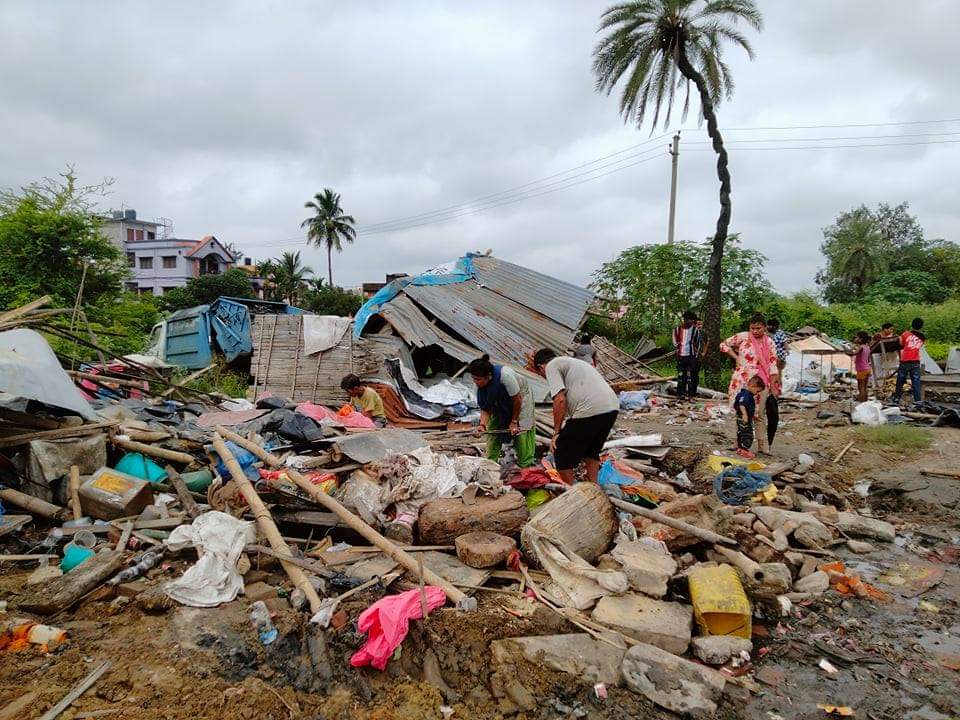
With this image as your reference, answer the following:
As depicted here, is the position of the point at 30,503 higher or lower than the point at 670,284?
lower

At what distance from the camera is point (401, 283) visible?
1180cm

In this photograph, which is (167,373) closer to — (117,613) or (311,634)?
(117,613)

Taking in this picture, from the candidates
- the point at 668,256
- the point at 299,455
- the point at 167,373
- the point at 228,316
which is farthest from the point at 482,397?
the point at 668,256

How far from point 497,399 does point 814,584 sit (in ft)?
8.94

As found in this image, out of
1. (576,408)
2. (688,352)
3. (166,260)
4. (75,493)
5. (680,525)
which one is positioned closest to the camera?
(680,525)

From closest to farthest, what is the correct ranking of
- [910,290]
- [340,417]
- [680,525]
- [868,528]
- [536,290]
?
[680,525], [868,528], [340,417], [536,290], [910,290]

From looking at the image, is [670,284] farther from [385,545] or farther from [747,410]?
[385,545]

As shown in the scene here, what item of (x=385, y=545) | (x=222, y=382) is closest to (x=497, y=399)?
(x=385, y=545)

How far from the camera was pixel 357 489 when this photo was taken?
14.9ft

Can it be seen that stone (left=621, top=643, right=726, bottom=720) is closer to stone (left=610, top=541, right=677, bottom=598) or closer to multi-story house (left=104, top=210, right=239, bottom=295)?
stone (left=610, top=541, right=677, bottom=598)

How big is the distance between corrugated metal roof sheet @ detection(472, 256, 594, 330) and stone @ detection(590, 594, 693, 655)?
10.4 m

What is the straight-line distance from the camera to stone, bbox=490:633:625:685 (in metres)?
2.87

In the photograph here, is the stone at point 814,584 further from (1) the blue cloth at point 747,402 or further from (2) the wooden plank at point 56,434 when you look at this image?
(2) the wooden plank at point 56,434

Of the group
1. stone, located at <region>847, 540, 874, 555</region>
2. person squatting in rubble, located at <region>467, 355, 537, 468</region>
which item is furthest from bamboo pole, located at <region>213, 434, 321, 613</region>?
stone, located at <region>847, 540, 874, 555</region>
